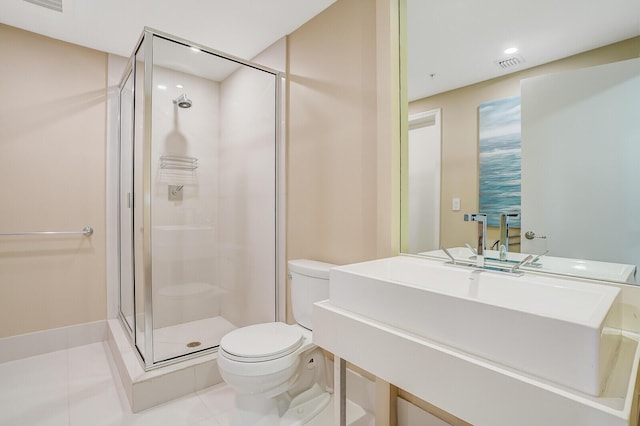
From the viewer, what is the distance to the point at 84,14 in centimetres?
206

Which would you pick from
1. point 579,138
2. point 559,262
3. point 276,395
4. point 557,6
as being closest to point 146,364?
point 276,395

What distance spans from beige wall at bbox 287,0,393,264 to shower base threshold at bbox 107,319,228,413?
94cm

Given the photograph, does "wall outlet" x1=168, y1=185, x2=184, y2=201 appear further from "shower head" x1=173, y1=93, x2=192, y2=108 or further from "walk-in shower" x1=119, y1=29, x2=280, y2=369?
"shower head" x1=173, y1=93, x2=192, y2=108

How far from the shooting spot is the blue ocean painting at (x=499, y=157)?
1.30m

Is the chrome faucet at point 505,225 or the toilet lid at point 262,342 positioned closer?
the chrome faucet at point 505,225

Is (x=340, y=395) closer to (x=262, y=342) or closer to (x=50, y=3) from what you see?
(x=262, y=342)

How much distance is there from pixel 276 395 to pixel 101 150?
237 centimetres

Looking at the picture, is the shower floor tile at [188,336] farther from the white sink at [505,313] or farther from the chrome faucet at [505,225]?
Result: the chrome faucet at [505,225]

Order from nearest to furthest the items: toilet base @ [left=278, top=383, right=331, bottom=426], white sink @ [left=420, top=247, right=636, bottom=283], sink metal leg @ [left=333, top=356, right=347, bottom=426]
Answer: white sink @ [left=420, top=247, right=636, bottom=283], sink metal leg @ [left=333, top=356, right=347, bottom=426], toilet base @ [left=278, top=383, right=331, bottom=426]

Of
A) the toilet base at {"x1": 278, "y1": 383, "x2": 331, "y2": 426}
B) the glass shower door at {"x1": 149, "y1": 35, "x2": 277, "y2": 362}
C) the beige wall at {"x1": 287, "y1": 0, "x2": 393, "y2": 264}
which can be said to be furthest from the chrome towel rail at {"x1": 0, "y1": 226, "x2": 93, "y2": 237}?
the toilet base at {"x1": 278, "y1": 383, "x2": 331, "y2": 426}

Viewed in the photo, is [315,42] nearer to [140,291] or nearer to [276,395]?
[140,291]

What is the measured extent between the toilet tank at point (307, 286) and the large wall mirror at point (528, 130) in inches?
20.4

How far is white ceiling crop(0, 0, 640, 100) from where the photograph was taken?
44.7 inches

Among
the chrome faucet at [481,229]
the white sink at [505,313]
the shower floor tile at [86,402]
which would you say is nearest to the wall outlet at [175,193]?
the shower floor tile at [86,402]
